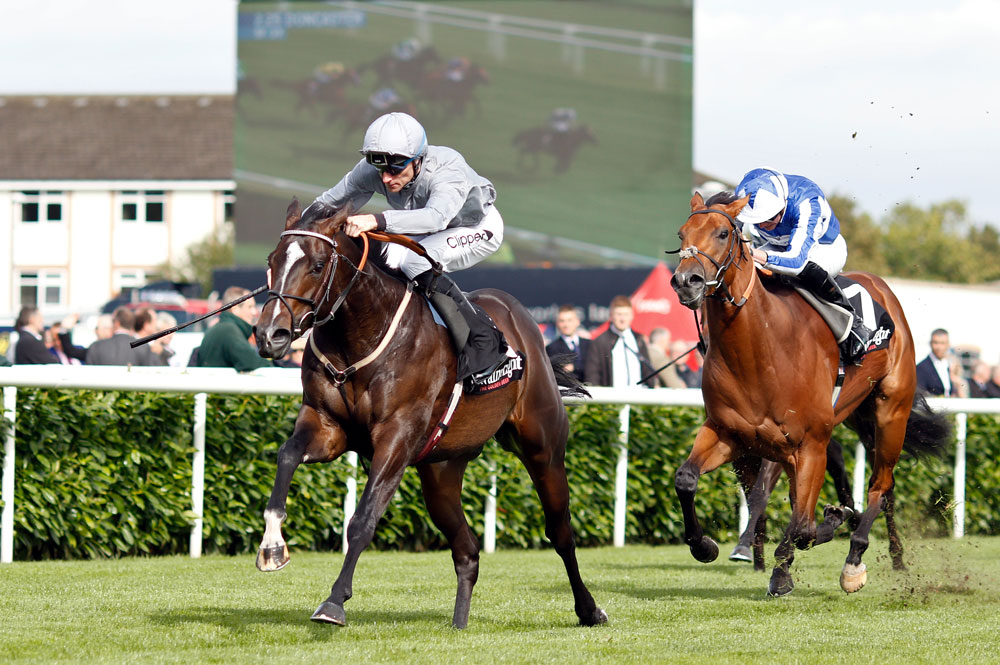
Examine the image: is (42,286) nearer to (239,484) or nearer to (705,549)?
(239,484)

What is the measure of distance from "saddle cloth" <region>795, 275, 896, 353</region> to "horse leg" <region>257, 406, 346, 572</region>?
109 inches

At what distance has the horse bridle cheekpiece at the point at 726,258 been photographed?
5.89 metres

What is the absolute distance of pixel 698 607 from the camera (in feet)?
21.1

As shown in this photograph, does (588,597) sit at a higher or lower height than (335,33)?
lower

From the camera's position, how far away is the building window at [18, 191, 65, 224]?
44.7 meters

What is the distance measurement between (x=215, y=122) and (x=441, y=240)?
4155 cm

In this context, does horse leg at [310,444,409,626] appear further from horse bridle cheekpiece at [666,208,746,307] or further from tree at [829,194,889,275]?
tree at [829,194,889,275]

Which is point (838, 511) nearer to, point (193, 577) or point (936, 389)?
point (193, 577)

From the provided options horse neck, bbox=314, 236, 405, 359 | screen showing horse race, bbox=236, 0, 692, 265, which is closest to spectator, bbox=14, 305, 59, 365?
horse neck, bbox=314, 236, 405, 359

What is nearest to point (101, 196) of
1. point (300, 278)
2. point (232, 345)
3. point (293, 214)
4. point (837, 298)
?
point (232, 345)

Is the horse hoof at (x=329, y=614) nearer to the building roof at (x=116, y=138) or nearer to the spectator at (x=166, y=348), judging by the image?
the spectator at (x=166, y=348)

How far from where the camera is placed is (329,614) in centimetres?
455

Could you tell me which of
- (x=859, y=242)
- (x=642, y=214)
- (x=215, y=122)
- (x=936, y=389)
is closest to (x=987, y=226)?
(x=859, y=242)

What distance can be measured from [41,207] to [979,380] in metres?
37.7
